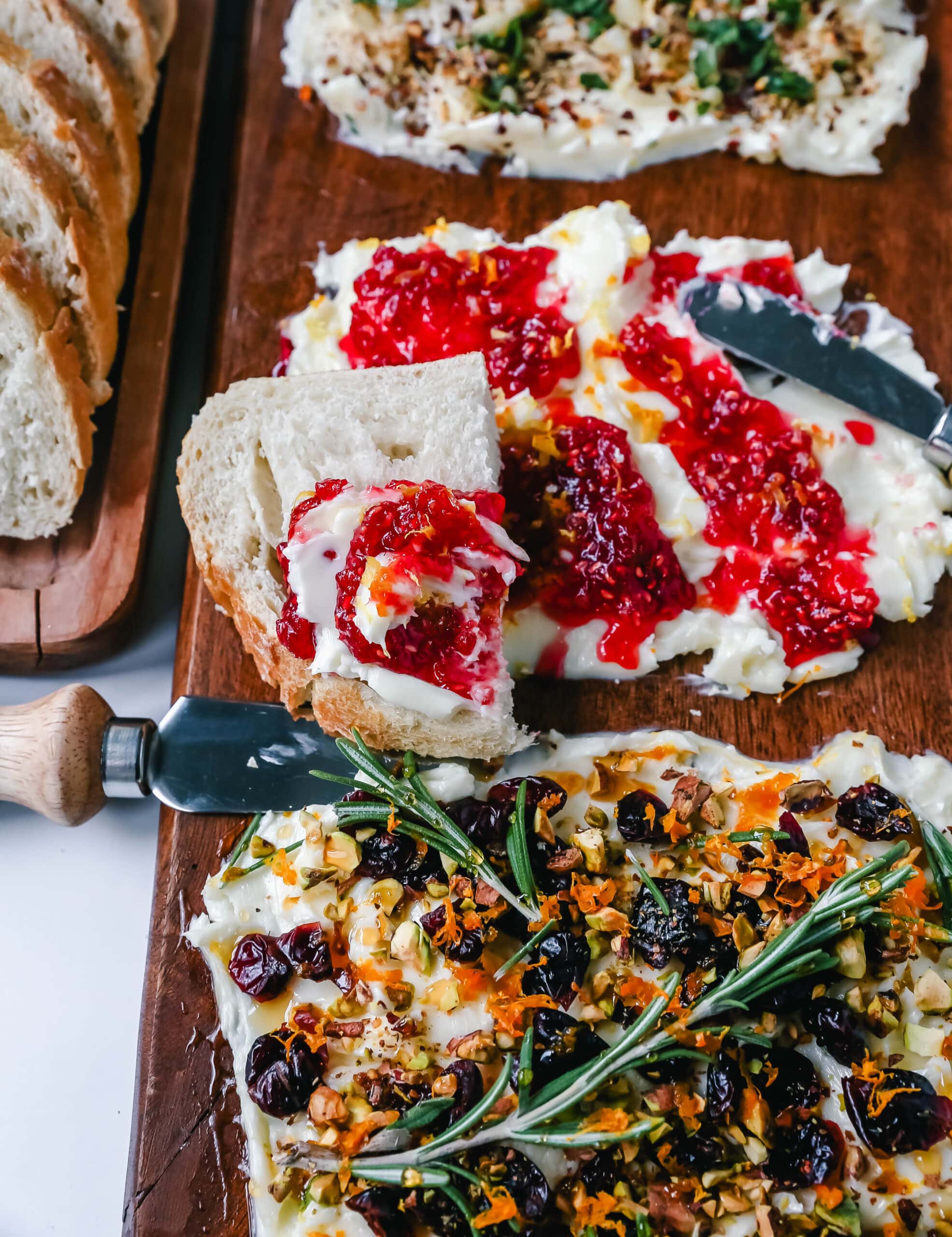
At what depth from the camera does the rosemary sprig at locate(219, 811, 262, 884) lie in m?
2.72

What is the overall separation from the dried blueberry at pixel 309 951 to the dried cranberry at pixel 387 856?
190 millimetres

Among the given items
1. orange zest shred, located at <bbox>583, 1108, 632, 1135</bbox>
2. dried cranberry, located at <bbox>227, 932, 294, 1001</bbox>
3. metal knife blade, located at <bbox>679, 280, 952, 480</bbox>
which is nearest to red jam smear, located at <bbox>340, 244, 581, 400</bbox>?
metal knife blade, located at <bbox>679, 280, 952, 480</bbox>

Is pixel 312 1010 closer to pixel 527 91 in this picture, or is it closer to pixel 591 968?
pixel 591 968

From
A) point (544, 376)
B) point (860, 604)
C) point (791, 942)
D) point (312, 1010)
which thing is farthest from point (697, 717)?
point (312, 1010)

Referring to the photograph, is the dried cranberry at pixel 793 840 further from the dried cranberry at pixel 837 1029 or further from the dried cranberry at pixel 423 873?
the dried cranberry at pixel 423 873

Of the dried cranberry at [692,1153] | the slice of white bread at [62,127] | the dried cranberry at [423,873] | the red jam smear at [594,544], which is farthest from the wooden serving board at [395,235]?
the dried cranberry at [692,1153]

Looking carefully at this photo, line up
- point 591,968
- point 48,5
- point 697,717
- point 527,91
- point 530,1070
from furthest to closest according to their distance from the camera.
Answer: point 527,91, point 48,5, point 697,717, point 591,968, point 530,1070

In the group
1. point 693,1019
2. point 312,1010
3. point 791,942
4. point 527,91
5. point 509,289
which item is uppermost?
point 527,91

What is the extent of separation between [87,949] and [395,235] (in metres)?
2.50

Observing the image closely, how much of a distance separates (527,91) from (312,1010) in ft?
9.87

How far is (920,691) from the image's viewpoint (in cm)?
303

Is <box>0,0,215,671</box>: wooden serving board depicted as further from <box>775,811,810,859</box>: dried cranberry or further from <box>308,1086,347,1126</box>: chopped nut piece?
<box>775,811,810,859</box>: dried cranberry

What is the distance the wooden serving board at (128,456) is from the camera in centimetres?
308

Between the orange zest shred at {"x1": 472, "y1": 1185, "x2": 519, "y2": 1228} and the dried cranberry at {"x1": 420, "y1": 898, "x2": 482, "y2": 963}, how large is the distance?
50cm
